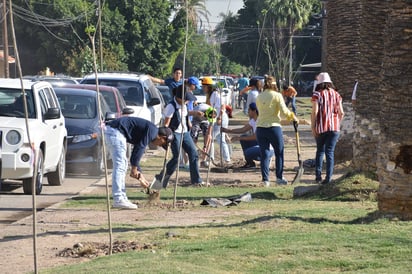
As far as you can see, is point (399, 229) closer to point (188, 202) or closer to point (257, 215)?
point (257, 215)

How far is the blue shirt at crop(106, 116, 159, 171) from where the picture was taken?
1326 cm

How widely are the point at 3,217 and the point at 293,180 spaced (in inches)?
234

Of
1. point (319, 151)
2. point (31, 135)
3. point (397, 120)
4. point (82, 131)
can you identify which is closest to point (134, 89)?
point (82, 131)

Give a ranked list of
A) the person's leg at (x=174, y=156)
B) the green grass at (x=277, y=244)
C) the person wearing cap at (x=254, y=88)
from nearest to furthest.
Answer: the green grass at (x=277, y=244) < the person's leg at (x=174, y=156) < the person wearing cap at (x=254, y=88)

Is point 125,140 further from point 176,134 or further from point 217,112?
point 217,112

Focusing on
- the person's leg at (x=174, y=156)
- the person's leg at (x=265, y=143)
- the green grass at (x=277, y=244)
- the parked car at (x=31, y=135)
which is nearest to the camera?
the green grass at (x=277, y=244)

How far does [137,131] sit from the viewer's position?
13.4 meters

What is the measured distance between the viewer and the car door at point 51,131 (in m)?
16.3

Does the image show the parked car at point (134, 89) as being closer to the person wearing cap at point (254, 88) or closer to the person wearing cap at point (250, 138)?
the person wearing cap at point (254, 88)

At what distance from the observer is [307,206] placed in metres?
13.1

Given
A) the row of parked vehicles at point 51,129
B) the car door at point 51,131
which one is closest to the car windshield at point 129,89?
the row of parked vehicles at point 51,129

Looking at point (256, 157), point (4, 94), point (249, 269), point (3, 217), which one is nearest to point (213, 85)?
point (256, 157)

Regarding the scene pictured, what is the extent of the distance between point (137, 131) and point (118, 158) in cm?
44

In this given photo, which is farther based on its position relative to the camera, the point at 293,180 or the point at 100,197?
the point at 293,180
